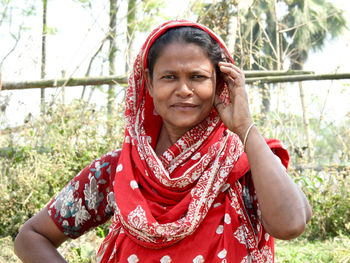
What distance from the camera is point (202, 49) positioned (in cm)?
170

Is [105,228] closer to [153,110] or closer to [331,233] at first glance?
[331,233]

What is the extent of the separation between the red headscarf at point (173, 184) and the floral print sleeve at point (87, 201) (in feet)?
0.41

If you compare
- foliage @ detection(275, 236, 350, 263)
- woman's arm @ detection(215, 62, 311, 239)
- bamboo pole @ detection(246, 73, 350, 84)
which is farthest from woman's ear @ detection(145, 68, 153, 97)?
bamboo pole @ detection(246, 73, 350, 84)

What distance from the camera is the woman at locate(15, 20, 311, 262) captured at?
1572 millimetres

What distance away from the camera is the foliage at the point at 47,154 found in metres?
4.32

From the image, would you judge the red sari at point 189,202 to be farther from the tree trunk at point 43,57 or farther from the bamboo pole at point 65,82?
the tree trunk at point 43,57

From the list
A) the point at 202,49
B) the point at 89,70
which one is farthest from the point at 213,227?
the point at 89,70

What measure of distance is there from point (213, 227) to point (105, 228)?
2.79m

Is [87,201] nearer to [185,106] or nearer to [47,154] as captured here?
[185,106]

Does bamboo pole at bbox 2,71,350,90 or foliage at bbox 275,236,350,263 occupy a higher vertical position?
bamboo pole at bbox 2,71,350,90

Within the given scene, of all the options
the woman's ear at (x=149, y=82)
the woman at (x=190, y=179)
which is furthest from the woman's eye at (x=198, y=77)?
the woman's ear at (x=149, y=82)

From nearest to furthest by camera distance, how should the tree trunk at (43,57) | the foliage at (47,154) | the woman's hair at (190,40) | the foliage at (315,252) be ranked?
1. the woman's hair at (190,40)
2. the foliage at (315,252)
3. the foliage at (47,154)
4. the tree trunk at (43,57)

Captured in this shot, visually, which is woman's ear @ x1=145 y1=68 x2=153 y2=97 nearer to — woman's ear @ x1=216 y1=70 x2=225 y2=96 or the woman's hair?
the woman's hair

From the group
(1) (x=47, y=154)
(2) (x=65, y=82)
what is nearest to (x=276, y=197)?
(2) (x=65, y=82)
